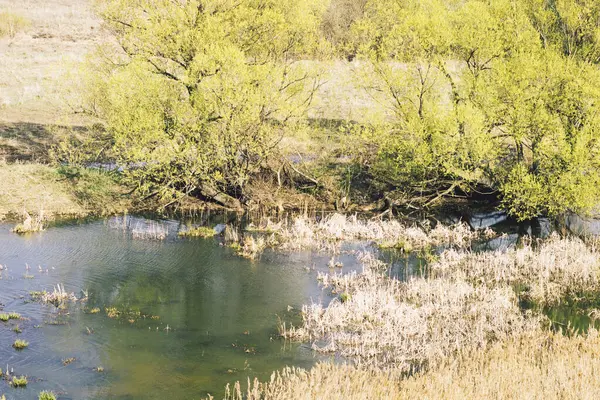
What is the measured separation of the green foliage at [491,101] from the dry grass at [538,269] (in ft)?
9.54

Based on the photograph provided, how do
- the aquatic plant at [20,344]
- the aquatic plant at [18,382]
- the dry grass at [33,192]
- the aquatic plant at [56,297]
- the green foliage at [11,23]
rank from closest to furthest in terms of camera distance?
1. the aquatic plant at [18,382]
2. the aquatic plant at [20,344]
3. the aquatic plant at [56,297]
4. the dry grass at [33,192]
5. the green foliage at [11,23]

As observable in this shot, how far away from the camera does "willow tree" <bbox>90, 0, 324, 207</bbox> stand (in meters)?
28.4

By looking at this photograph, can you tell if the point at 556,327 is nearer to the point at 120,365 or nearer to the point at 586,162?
the point at 586,162

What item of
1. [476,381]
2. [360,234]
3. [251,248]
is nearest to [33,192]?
[251,248]

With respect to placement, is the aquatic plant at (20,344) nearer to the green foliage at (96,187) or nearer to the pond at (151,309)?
the pond at (151,309)

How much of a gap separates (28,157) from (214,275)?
17012 millimetres

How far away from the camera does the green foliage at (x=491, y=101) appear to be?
86.0 ft

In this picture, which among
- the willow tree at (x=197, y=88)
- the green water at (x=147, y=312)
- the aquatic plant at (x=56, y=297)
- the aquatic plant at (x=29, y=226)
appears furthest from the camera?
the willow tree at (x=197, y=88)

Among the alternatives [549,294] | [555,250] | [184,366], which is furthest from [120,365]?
[555,250]

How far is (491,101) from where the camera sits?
27953 millimetres

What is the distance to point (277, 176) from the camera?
32.6 meters

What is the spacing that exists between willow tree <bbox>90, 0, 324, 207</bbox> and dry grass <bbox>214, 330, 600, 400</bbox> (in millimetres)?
16484

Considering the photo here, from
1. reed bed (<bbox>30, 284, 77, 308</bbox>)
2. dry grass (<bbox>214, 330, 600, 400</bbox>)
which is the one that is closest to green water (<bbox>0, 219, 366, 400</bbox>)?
reed bed (<bbox>30, 284, 77, 308</bbox>)

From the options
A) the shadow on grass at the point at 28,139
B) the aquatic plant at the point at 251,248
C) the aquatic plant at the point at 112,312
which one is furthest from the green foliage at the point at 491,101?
the shadow on grass at the point at 28,139
